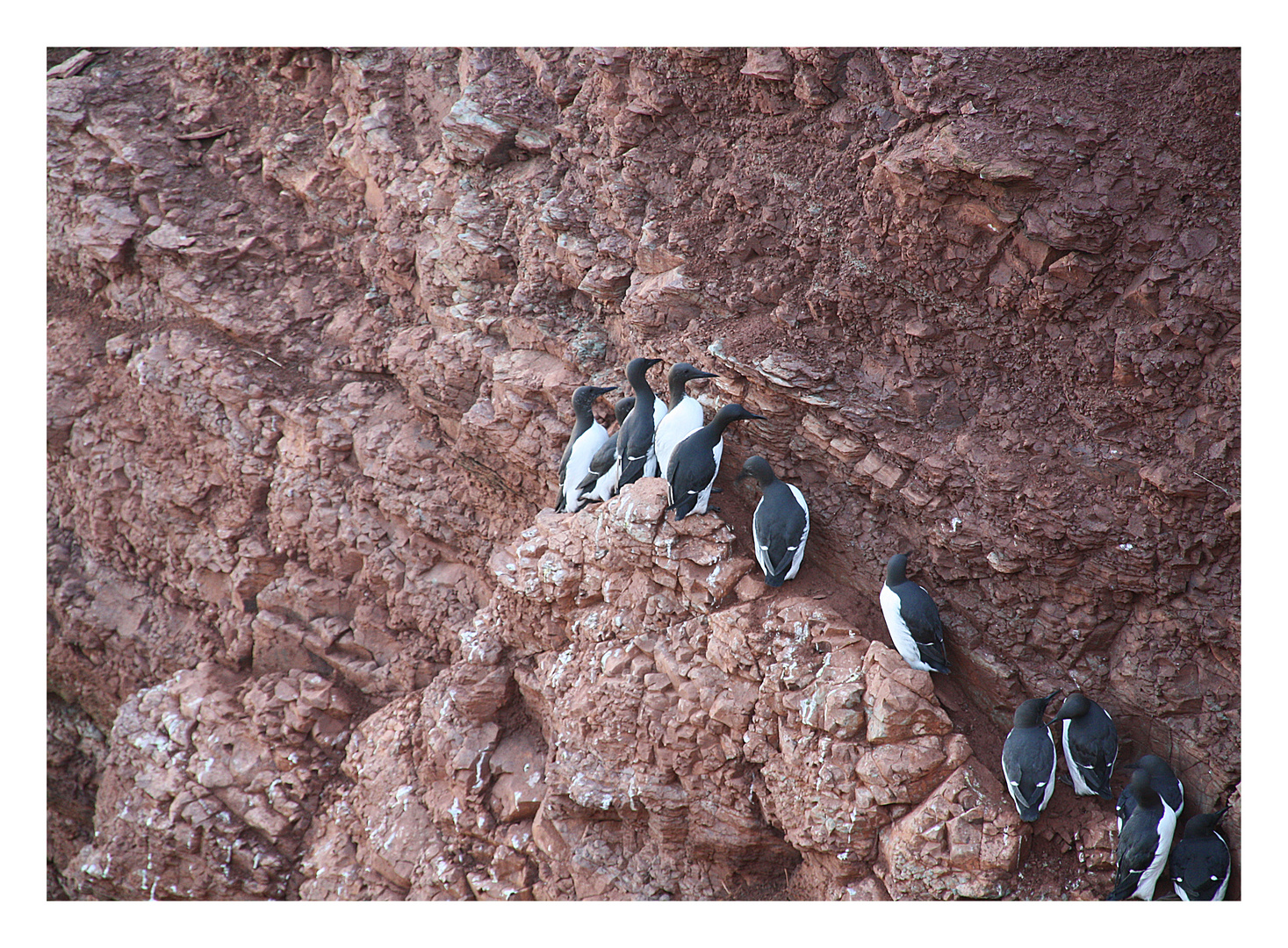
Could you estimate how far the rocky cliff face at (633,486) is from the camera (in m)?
5.38

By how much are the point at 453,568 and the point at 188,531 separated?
3197 mm

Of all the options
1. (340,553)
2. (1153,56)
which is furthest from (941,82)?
(340,553)

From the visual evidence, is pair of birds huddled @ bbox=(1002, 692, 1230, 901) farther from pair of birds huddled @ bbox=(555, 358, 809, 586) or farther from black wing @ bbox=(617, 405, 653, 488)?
black wing @ bbox=(617, 405, 653, 488)

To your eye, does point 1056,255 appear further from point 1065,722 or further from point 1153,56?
point 1065,722

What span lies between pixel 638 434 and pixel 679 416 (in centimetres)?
35

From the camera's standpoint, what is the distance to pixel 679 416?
262 inches

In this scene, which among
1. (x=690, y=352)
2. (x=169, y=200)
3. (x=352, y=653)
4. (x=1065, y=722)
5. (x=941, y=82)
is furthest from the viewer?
(x=169, y=200)

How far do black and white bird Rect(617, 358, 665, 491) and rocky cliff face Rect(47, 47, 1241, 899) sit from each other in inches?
13.8

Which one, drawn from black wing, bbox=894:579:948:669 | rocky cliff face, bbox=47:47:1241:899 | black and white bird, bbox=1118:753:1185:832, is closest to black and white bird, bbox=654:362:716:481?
rocky cliff face, bbox=47:47:1241:899

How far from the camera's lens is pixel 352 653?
8.96 metres

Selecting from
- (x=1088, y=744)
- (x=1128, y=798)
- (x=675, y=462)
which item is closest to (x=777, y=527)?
(x=675, y=462)

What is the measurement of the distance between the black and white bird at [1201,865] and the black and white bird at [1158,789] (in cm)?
15

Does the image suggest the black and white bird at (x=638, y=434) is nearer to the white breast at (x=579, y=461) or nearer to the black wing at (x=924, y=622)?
the white breast at (x=579, y=461)

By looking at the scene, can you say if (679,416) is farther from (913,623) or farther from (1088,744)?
(1088,744)
